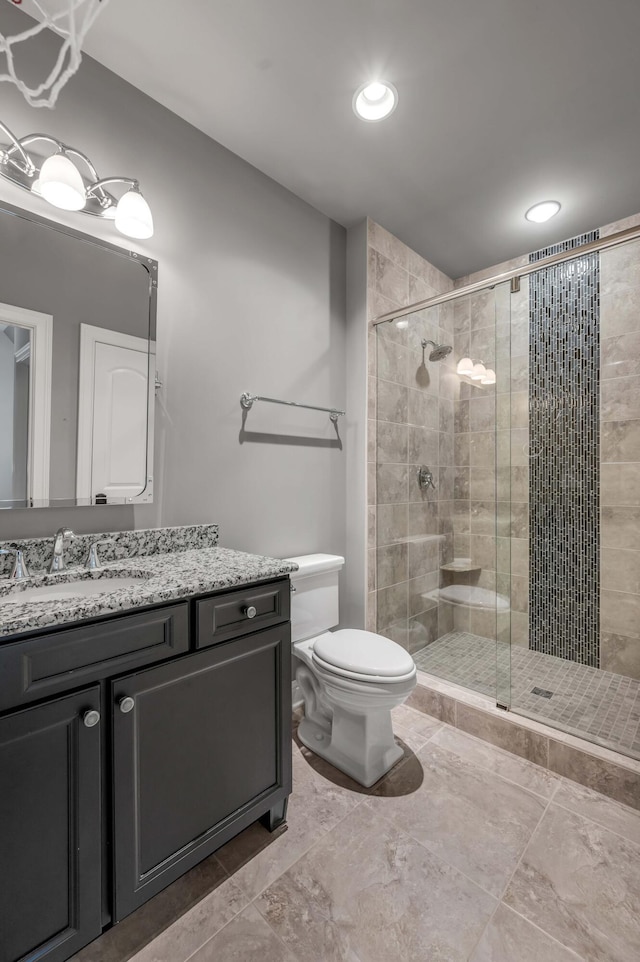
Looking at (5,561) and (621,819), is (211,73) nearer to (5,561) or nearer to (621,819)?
(5,561)

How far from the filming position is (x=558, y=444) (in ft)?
7.85

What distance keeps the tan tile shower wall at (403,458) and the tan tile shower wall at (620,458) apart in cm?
83

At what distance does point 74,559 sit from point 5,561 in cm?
18

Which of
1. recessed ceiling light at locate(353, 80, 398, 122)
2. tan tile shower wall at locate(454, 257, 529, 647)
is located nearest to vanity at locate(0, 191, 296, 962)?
recessed ceiling light at locate(353, 80, 398, 122)

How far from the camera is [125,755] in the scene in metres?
0.99

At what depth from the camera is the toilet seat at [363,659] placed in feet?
4.93

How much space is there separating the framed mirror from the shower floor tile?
68.5 inches

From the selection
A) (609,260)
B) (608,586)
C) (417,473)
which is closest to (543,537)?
(608,586)

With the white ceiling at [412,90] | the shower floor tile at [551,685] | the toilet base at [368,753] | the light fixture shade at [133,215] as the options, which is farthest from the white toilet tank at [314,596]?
the white ceiling at [412,90]

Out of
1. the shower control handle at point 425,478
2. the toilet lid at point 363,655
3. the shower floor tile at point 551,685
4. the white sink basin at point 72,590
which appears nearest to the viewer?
the white sink basin at point 72,590

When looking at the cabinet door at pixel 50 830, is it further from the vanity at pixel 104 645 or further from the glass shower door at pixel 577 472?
the glass shower door at pixel 577 472

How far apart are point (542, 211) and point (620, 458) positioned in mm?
1395

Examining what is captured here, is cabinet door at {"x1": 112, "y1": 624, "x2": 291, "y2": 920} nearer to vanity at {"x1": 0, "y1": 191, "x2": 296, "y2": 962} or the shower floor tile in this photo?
vanity at {"x1": 0, "y1": 191, "x2": 296, "y2": 962}

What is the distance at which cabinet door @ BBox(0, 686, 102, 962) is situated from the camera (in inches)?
32.8
